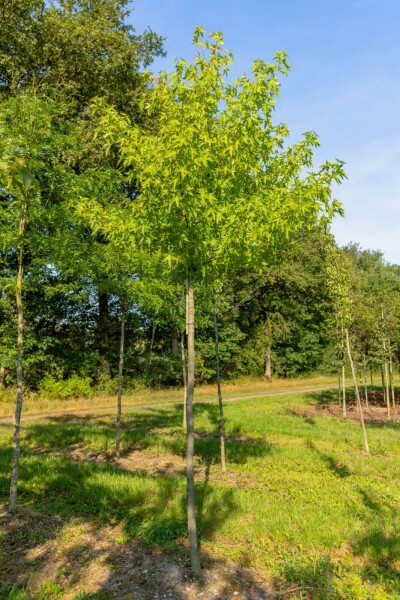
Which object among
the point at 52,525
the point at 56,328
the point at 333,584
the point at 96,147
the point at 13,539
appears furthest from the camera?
the point at 56,328

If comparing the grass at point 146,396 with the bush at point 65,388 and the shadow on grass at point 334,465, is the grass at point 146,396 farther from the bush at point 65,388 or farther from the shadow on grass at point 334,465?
the shadow on grass at point 334,465

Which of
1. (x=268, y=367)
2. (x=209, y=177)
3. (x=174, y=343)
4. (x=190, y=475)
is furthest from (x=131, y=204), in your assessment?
(x=268, y=367)

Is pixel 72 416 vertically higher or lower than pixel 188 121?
lower

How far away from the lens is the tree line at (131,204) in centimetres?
475

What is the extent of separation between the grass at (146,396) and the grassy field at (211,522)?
329 inches

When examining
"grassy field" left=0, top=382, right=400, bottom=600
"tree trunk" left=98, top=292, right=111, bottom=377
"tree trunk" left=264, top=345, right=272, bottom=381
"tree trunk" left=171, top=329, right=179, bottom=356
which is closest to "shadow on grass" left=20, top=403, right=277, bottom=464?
"grassy field" left=0, top=382, right=400, bottom=600

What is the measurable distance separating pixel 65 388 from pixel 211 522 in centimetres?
1748

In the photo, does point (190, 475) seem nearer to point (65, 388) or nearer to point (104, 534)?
point (104, 534)

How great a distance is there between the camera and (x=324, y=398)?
1006 inches

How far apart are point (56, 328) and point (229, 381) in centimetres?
1595

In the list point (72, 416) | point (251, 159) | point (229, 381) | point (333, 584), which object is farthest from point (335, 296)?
point (229, 381)

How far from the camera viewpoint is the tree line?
15.6 feet

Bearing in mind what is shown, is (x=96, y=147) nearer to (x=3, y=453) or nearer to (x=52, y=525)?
(x=3, y=453)

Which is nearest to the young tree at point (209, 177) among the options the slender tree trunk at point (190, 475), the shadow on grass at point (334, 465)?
the slender tree trunk at point (190, 475)
